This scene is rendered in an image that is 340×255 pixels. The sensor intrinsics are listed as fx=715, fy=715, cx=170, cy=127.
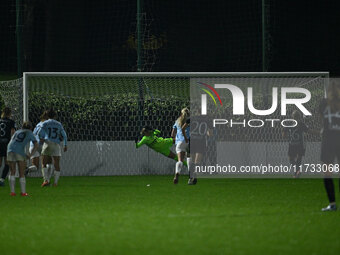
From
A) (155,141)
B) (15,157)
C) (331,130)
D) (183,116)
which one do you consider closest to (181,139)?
(183,116)

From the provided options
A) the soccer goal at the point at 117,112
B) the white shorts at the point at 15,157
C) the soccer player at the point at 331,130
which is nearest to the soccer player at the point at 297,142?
the soccer goal at the point at 117,112

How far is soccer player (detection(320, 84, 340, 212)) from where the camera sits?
10.7 meters

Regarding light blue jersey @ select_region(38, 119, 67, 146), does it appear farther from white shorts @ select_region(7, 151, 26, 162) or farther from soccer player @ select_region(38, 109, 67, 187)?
white shorts @ select_region(7, 151, 26, 162)

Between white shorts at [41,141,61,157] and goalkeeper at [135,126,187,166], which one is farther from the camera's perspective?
goalkeeper at [135,126,187,166]

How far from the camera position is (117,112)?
23.7 metres

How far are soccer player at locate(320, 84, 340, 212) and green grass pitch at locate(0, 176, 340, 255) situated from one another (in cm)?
78

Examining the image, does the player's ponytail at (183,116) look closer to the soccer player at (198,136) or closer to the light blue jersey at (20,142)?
the soccer player at (198,136)

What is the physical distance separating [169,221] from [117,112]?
1397 centimetres

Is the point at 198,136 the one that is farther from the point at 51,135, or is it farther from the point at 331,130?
the point at 331,130

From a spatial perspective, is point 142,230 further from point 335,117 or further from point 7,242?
point 335,117

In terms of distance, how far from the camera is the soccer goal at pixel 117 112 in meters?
22.1

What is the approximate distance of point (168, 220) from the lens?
1003cm

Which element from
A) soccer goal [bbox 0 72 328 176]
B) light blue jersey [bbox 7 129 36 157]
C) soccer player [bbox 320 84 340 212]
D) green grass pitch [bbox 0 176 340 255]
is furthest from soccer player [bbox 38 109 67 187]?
soccer player [bbox 320 84 340 212]
